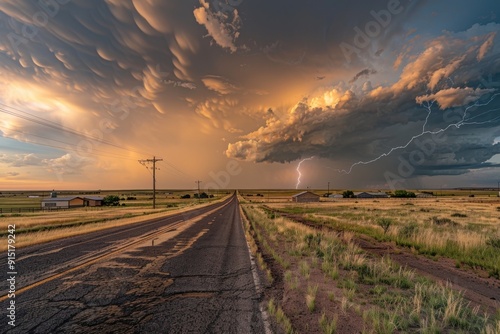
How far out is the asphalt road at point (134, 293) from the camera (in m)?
4.71

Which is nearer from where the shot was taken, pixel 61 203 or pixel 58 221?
pixel 58 221

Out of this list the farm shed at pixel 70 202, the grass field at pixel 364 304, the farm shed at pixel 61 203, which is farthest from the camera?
the farm shed at pixel 70 202

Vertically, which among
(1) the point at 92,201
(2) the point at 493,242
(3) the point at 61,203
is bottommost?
(2) the point at 493,242

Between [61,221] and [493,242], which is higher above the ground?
[61,221]

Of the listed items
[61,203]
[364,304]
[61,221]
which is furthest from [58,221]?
[61,203]

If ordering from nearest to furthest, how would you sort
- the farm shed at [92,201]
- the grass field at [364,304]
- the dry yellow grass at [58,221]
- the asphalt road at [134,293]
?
the asphalt road at [134,293] → the grass field at [364,304] → the dry yellow grass at [58,221] → the farm shed at [92,201]

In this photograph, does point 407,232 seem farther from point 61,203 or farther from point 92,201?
point 61,203

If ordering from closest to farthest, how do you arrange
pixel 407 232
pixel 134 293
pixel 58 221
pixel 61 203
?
pixel 134 293 < pixel 407 232 < pixel 58 221 < pixel 61 203

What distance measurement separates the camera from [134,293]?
248 inches

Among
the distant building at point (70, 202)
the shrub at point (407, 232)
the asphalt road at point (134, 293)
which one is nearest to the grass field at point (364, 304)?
the asphalt road at point (134, 293)

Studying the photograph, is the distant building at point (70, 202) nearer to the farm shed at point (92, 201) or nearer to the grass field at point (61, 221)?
the farm shed at point (92, 201)

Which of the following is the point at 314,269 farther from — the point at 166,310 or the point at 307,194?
the point at 307,194

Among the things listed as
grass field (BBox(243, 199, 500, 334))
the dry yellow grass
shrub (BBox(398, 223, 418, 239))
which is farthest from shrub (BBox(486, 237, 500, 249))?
the dry yellow grass

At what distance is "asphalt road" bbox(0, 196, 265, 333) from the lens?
471 centimetres
